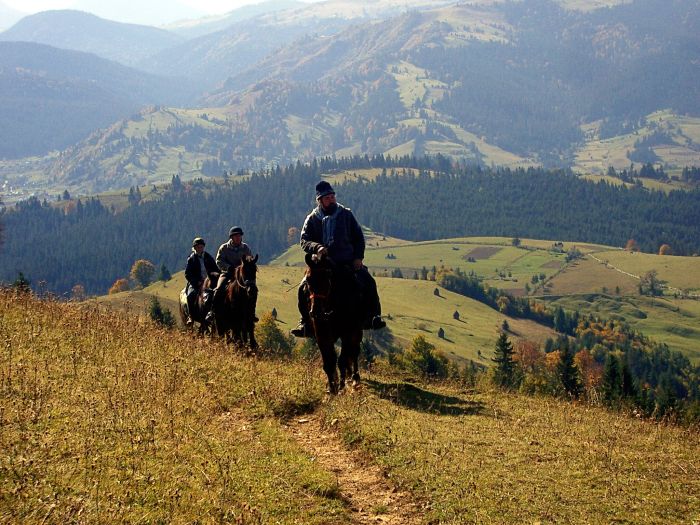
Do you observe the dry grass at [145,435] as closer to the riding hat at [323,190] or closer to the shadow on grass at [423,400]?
the shadow on grass at [423,400]

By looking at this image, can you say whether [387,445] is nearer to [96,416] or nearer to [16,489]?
[96,416]

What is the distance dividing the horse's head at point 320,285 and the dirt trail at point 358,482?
10.3 ft

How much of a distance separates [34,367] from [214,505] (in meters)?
7.38

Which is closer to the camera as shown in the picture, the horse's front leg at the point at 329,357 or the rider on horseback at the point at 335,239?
the horse's front leg at the point at 329,357

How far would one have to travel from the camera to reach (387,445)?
12758mm

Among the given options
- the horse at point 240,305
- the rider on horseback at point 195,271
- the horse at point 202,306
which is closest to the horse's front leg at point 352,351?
the horse at point 240,305

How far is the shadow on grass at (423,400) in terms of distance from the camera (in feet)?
55.3

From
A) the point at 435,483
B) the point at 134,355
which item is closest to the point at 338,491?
the point at 435,483

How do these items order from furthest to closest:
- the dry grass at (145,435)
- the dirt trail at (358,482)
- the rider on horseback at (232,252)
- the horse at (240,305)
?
the rider on horseback at (232,252)
the horse at (240,305)
the dirt trail at (358,482)
the dry grass at (145,435)

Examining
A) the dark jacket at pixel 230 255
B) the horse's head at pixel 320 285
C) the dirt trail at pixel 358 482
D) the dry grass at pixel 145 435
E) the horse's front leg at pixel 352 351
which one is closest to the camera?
the dry grass at pixel 145 435

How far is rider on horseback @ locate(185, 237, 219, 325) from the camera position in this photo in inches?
1006

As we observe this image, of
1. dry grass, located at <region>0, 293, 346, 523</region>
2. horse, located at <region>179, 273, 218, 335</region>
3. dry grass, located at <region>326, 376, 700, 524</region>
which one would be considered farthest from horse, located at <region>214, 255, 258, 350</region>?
dry grass, located at <region>326, 376, 700, 524</region>

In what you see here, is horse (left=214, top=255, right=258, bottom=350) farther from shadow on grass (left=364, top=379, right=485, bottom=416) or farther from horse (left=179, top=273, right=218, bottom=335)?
shadow on grass (left=364, top=379, right=485, bottom=416)

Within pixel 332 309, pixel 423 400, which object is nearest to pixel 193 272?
pixel 332 309
